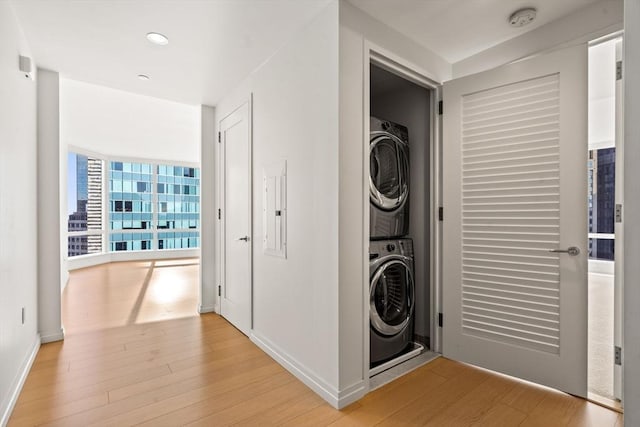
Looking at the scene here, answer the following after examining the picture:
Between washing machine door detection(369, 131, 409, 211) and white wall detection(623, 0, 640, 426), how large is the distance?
1.61 metres

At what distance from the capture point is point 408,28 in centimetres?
218

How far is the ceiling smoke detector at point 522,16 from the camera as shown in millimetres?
1987

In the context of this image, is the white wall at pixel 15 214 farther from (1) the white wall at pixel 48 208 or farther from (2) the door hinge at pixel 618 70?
(2) the door hinge at pixel 618 70

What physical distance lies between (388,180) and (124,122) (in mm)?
4635

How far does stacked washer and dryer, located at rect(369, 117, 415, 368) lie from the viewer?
2.30 meters

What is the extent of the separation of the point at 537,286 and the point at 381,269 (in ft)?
3.28

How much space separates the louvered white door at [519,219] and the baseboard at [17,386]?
2.76 meters

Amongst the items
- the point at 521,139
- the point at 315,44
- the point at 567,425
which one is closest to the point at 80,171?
the point at 315,44

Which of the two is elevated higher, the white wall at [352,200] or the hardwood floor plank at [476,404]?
the white wall at [352,200]

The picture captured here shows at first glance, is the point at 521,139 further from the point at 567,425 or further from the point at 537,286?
the point at 567,425

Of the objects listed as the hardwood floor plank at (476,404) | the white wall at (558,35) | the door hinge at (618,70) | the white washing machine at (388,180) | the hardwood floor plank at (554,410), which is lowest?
the hardwood floor plank at (476,404)

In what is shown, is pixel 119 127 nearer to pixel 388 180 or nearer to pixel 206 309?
pixel 206 309

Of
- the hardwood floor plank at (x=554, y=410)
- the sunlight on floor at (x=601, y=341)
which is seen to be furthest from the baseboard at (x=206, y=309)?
the sunlight on floor at (x=601, y=341)

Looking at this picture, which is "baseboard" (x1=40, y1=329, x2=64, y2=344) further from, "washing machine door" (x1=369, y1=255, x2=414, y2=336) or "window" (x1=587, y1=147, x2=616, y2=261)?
"window" (x1=587, y1=147, x2=616, y2=261)
